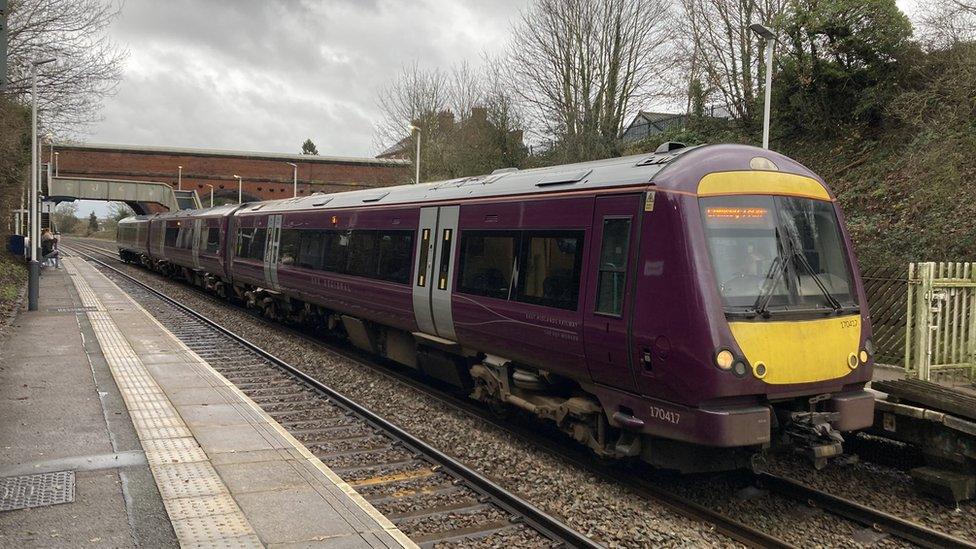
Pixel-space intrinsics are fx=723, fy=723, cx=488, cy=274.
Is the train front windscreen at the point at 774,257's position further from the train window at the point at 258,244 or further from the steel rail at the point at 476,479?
the train window at the point at 258,244

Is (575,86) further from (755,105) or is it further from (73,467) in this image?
(73,467)

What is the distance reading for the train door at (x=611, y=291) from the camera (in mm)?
6121

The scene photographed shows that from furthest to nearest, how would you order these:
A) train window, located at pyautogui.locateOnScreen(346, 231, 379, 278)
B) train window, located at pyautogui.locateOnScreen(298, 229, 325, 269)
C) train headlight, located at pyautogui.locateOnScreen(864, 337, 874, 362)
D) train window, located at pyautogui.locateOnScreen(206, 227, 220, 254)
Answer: train window, located at pyautogui.locateOnScreen(206, 227, 220, 254)
train window, located at pyautogui.locateOnScreen(298, 229, 325, 269)
train window, located at pyautogui.locateOnScreen(346, 231, 379, 278)
train headlight, located at pyautogui.locateOnScreen(864, 337, 874, 362)

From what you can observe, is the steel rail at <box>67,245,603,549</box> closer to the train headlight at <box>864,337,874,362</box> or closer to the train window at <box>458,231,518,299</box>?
the train window at <box>458,231,518,299</box>

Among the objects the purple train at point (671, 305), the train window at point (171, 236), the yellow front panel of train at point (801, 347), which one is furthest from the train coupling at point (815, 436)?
the train window at point (171, 236)

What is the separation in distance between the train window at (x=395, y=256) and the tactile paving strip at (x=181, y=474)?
343 centimetres

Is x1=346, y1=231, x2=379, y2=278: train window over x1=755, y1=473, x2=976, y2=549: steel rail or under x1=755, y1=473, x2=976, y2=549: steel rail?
over

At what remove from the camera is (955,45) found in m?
15.4

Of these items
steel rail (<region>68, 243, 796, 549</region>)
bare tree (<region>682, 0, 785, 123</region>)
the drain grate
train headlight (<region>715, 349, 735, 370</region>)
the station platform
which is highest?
bare tree (<region>682, 0, 785, 123</region>)

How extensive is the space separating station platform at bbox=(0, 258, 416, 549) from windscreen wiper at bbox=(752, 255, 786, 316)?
3.24m

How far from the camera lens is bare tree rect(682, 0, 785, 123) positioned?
77.8 feet

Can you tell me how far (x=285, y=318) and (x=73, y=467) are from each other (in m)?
10.4

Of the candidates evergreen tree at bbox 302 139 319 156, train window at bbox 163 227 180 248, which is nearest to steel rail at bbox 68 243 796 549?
train window at bbox 163 227 180 248

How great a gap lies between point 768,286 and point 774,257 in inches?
11.6
